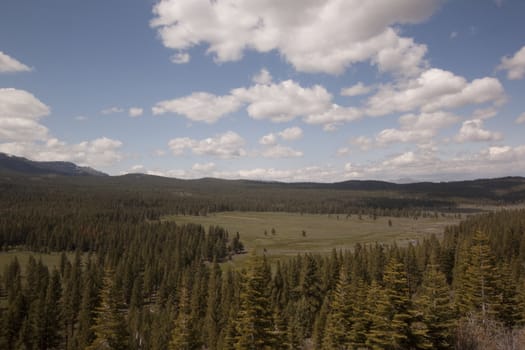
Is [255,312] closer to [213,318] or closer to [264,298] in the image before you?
[264,298]

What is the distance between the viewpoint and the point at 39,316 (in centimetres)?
6900

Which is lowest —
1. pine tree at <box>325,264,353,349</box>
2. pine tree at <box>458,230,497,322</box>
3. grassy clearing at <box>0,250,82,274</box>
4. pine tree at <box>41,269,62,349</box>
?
grassy clearing at <box>0,250,82,274</box>

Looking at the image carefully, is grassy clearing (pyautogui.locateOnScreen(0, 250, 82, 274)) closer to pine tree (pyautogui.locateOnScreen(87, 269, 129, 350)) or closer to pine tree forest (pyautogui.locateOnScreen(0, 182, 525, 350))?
pine tree forest (pyautogui.locateOnScreen(0, 182, 525, 350))

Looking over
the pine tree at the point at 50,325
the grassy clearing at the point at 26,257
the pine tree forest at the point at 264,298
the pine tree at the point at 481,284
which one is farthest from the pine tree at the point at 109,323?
the grassy clearing at the point at 26,257

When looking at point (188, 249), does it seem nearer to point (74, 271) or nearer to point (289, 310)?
point (74, 271)

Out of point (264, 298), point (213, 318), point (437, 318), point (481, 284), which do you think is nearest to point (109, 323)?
point (264, 298)

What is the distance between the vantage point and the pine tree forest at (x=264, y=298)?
24766 millimetres

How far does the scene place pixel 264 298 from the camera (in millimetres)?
25031

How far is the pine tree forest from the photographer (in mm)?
24766

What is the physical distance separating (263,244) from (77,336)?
12590 centimetres

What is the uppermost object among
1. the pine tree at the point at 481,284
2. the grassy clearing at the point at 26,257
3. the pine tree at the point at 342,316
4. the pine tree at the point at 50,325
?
the pine tree at the point at 481,284

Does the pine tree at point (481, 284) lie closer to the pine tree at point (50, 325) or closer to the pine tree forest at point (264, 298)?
the pine tree forest at point (264, 298)

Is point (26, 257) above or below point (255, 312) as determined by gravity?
below

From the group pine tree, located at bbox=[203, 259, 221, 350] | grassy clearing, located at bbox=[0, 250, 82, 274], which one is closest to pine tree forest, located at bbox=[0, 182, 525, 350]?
pine tree, located at bbox=[203, 259, 221, 350]
